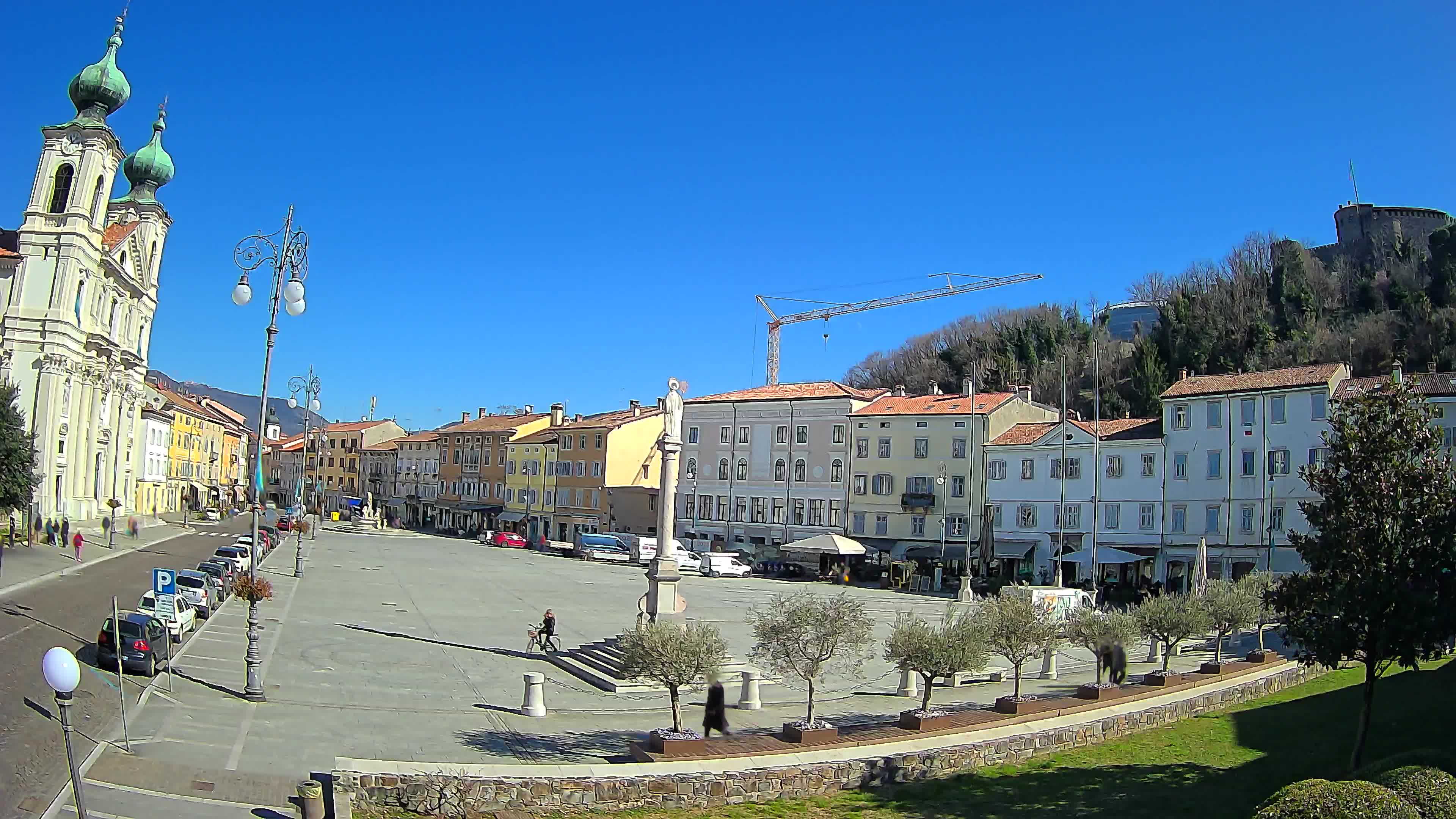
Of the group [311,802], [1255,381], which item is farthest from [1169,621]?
[1255,381]

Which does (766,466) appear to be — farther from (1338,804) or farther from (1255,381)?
(1338,804)

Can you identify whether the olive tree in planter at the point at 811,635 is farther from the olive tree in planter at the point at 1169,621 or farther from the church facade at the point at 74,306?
the church facade at the point at 74,306

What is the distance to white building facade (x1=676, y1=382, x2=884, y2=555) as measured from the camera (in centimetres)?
6781

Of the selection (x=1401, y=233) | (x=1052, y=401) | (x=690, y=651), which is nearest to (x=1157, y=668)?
(x=690, y=651)

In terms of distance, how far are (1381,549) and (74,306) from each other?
66.3 metres

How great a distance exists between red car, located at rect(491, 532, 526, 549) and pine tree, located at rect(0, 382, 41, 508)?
4100 cm

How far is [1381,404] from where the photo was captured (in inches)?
563

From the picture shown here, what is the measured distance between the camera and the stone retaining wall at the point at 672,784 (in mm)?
12102

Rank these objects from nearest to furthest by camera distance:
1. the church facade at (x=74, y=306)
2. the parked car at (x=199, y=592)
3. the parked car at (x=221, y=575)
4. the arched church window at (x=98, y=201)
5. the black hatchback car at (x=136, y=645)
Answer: the black hatchback car at (x=136, y=645)
the parked car at (x=199, y=592)
the parked car at (x=221, y=575)
the church facade at (x=74, y=306)
the arched church window at (x=98, y=201)

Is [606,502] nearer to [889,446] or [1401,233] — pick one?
[889,446]

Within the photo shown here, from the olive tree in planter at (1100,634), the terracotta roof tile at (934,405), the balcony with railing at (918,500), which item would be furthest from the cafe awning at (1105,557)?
the olive tree in planter at (1100,634)

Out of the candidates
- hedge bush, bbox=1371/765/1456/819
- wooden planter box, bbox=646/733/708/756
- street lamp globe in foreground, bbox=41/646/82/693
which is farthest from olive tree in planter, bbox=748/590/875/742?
street lamp globe in foreground, bbox=41/646/82/693

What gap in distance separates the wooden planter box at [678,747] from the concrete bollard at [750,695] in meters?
5.72

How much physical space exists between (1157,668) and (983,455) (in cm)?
3594
